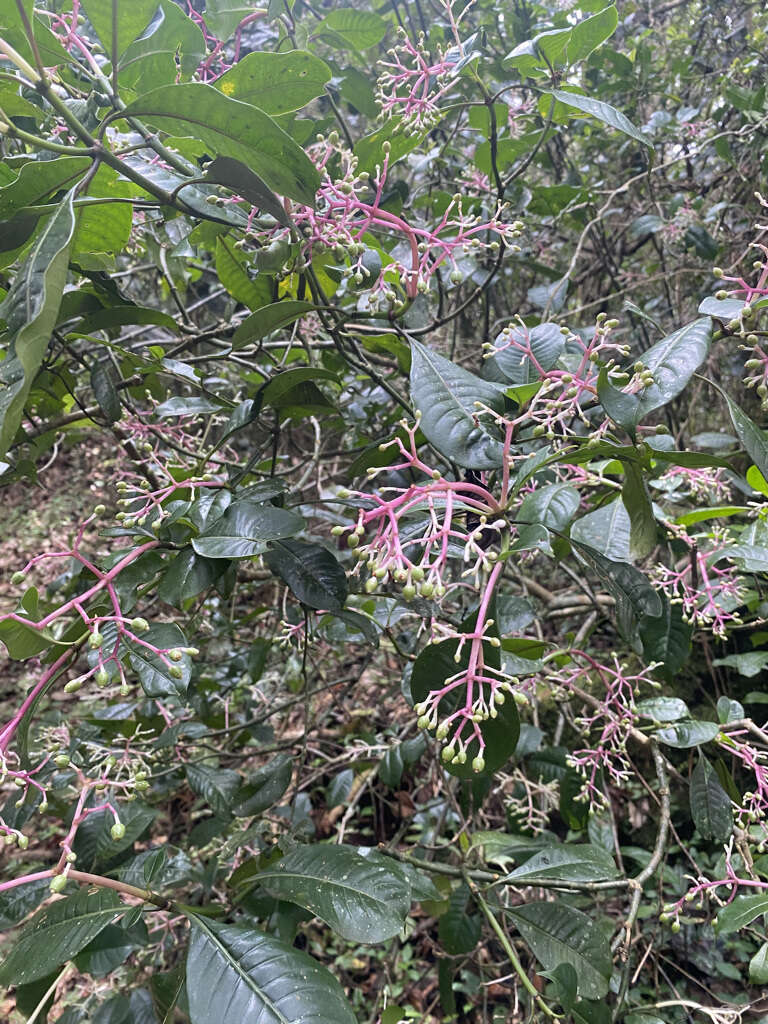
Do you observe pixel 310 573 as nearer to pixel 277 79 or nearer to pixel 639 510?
pixel 639 510

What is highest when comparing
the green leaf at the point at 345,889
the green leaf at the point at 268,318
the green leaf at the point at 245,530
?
the green leaf at the point at 268,318

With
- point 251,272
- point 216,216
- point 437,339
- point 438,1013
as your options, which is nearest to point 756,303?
point 216,216

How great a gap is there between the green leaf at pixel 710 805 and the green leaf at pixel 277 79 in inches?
49.7

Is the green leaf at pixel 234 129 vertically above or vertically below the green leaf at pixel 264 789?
above

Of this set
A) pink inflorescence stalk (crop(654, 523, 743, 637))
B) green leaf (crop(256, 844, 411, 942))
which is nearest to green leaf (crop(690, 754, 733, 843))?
pink inflorescence stalk (crop(654, 523, 743, 637))

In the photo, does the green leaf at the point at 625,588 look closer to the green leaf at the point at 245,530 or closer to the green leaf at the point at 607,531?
the green leaf at the point at 607,531

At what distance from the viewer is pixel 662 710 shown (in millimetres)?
1128

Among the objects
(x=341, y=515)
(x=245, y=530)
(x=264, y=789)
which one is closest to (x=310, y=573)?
(x=245, y=530)

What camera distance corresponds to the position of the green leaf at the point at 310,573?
852 mm

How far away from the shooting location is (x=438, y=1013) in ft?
6.44

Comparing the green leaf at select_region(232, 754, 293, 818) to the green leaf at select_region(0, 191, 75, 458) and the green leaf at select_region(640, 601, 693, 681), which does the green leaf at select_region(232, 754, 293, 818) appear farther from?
the green leaf at select_region(0, 191, 75, 458)

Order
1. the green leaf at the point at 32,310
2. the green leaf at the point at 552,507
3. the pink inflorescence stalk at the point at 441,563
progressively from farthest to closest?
the green leaf at the point at 552,507 < the pink inflorescence stalk at the point at 441,563 < the green leaf at the point at 32,310

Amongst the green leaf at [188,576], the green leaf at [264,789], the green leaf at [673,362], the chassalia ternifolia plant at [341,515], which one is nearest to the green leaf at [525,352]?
the chassalia ternifolia plant at [341,515]

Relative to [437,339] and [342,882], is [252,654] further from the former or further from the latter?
[437,339]
